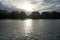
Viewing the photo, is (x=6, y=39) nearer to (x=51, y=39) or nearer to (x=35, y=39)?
(x=35, y=39)

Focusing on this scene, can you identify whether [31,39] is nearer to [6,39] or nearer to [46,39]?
[46,39]

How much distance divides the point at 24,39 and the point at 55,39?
9967 mm

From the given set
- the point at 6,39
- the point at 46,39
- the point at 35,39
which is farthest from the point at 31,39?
the point at 6,39

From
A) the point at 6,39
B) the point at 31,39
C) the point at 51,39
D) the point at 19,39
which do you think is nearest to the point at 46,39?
the point at 51,39

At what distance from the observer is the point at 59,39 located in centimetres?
5197

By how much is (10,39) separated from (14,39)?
1296 mm

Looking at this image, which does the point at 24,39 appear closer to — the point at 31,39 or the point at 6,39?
the point at 31,39

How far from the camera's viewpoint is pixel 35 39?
174ft

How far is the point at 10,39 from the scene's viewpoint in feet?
172

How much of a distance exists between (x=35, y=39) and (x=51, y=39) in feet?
16.9

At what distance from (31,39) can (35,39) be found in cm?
133

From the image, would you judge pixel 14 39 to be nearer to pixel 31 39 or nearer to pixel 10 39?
pixel 10 39

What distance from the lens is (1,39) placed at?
52.4m

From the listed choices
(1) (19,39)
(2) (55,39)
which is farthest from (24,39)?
(2) (55,39)
